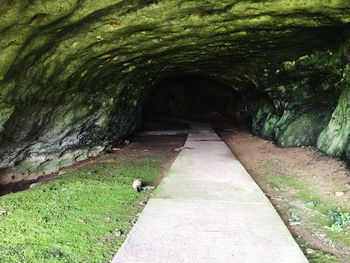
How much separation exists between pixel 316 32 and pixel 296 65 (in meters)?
1.72

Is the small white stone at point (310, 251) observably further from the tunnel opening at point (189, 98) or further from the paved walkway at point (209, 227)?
the tunnel opening at point (189, 98)

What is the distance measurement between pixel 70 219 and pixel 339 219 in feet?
9.23

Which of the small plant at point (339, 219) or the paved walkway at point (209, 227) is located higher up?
the paved walkway at point (209, 227)

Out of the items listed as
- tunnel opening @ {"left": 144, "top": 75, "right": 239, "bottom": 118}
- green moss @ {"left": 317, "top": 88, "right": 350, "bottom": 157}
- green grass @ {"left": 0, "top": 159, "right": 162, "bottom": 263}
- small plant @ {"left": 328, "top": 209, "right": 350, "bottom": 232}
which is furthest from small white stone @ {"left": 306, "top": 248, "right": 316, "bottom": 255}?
tunnel opening @ {"left": 144, "top": 75, "right": 239, "bottom": 118}

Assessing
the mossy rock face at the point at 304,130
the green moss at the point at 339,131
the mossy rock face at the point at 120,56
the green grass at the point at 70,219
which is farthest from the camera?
the mossy rock face at the point at 304,130

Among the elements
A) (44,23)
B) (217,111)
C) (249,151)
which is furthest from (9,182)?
(217,111)

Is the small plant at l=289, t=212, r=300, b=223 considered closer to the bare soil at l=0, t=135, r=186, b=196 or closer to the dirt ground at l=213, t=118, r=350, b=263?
the dirt ground at l=213, t=118, r=350, b=263

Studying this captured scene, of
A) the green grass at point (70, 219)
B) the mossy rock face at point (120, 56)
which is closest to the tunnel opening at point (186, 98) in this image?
the mossy rock face at point (120, 56)

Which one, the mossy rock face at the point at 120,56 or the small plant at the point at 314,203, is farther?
the small plant at the point at 314,203

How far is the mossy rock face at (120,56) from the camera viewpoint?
378cm

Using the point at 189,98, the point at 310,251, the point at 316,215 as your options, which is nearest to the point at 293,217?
the point at 316,215

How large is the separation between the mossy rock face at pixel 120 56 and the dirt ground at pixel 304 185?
0.51m

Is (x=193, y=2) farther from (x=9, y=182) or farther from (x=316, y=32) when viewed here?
(x=9, y=182)

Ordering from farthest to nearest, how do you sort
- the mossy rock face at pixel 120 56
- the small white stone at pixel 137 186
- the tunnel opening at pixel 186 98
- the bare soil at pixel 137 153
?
the tunnel opening at pixel 186 98 → the bare soil at pixel 137 153 → the small white stone at pixel 137 186 → the mossy rock face at pixel 120 56
